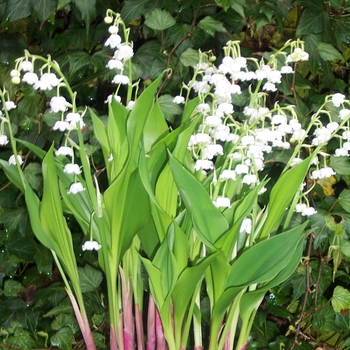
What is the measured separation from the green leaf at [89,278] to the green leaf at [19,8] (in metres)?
0.46

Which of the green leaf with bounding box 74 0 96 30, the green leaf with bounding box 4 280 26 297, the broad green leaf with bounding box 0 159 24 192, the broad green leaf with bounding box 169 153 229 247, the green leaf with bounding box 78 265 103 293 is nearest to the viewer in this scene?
the broad green leaf with bounding box 169 153 229 247

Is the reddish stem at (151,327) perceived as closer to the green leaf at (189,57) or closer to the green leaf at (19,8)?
the green leaf at (189,57)

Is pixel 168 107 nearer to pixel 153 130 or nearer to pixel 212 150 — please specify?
pixel 153 130

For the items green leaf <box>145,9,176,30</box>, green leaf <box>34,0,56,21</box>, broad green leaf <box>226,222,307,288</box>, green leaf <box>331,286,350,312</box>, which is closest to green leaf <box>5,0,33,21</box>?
green leaf <box>34,0,56,21</box>

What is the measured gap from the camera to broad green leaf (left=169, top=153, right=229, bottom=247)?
0.52 meters

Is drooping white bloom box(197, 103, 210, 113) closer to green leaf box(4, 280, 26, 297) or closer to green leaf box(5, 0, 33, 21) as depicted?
green leaf box(5, 0, 33, 21)

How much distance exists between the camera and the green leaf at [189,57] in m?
0.79

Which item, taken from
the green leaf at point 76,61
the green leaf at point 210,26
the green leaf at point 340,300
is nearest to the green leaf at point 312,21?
the green leaf at point 210,26

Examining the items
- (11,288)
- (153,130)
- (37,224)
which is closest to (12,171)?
(37,224)

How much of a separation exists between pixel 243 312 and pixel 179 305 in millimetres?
86

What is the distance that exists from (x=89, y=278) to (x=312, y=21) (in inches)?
24.7

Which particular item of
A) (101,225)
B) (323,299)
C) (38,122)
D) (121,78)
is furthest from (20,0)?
(323,299)

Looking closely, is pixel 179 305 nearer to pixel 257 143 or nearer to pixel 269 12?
pixel 257 143

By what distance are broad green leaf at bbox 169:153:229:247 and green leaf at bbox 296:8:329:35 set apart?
0.47m
